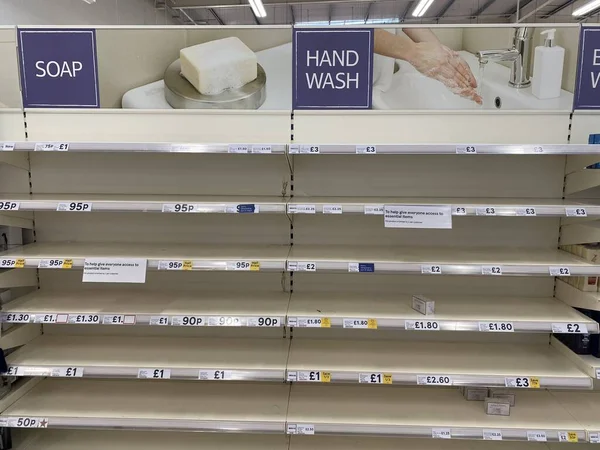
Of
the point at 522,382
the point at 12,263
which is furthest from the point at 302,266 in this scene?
the point at 12,263

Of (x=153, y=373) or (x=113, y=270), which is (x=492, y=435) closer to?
(x=153, y=373)

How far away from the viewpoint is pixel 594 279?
2023 millimetres

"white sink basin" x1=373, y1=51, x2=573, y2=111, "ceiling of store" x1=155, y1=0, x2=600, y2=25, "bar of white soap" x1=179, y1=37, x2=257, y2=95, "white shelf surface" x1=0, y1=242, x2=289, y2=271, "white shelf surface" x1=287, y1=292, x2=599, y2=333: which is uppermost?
"ceiling of store" x1=155, y1=0, x2=600, y2=25

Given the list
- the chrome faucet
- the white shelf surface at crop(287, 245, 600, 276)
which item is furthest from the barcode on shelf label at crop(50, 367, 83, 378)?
the chrome faucet

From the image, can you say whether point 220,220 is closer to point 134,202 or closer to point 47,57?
point 134,202

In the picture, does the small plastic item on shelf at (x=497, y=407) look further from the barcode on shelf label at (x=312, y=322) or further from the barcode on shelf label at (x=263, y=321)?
the barcode on shelf label at (x=263, y=321)

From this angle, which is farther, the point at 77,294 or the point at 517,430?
the point at 77,294

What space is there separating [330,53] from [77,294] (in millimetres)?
1827

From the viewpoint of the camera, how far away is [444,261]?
1.93 meters

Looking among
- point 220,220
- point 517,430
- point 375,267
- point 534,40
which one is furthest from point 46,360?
point 534,40

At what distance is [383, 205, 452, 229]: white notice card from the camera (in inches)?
73.2

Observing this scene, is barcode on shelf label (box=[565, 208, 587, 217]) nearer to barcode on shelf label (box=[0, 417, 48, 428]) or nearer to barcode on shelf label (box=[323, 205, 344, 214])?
barcode on shelf label (box=[323, 205, 344, 214])

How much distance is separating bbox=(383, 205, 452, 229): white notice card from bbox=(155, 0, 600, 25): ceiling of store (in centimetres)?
713

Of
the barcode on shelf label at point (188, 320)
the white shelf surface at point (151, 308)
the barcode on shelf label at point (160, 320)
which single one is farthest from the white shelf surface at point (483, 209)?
the barcode on shelf label at point (160, 320)
